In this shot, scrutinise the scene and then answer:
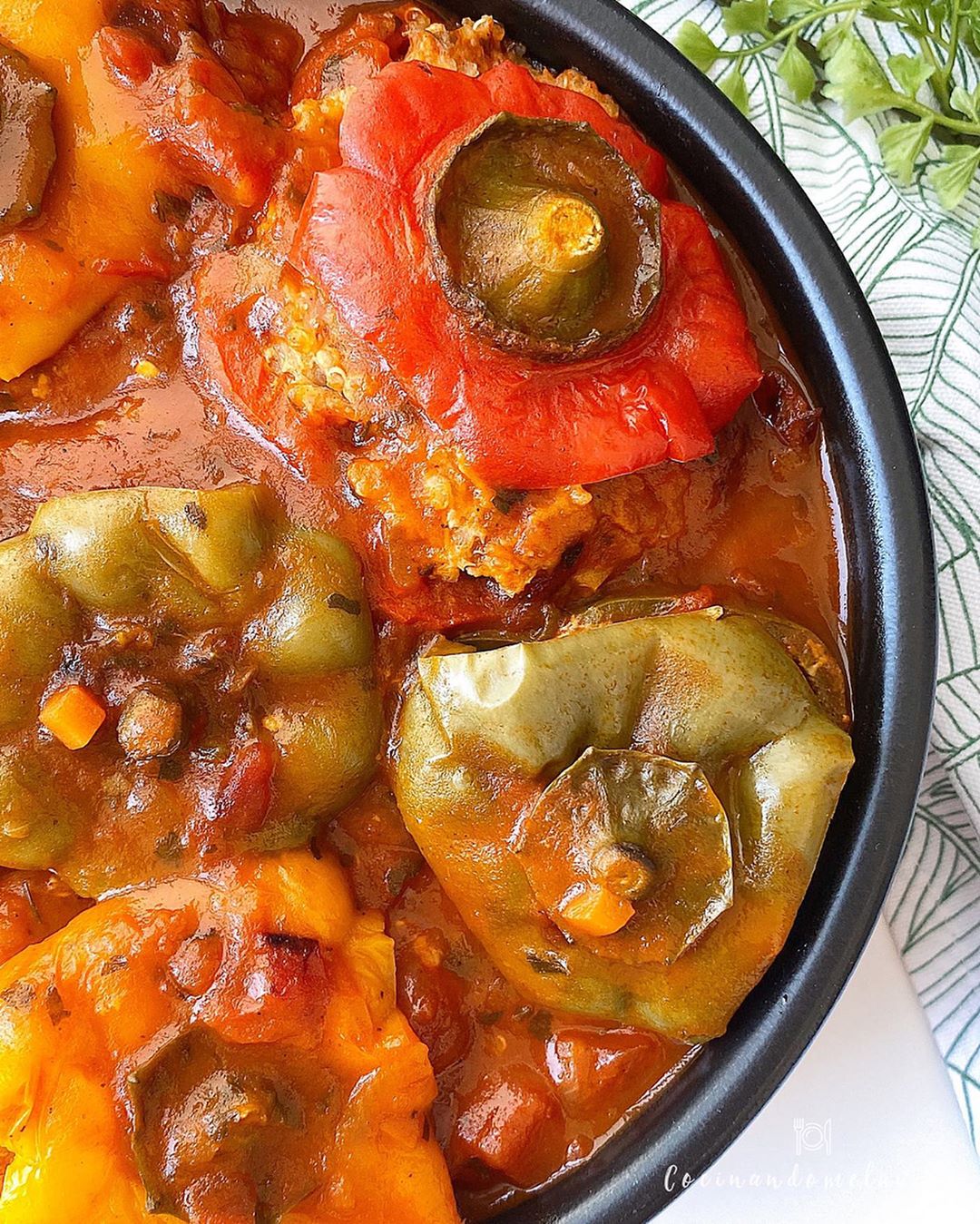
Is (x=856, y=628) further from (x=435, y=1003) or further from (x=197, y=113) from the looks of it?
(x=197, y=113)

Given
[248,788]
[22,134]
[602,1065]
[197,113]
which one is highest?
[197,113]

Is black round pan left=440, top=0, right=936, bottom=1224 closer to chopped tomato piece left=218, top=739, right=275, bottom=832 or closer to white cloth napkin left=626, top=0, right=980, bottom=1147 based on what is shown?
white cloth napkin left=626, top=0, right=980, bottom=1147

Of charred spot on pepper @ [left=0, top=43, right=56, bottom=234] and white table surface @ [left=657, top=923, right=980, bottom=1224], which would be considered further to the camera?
white table surface @ [left=657, top=923, right=980, bottom=1224]

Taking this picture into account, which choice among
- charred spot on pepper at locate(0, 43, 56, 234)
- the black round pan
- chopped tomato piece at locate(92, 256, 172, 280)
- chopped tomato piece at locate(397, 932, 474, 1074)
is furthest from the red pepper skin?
chopped tomato piece at locate(397, 932, 474, 1074)

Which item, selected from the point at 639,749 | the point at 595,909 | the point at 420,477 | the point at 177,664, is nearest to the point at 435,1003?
the point at 595,909

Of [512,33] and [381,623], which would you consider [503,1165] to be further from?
[512,33]

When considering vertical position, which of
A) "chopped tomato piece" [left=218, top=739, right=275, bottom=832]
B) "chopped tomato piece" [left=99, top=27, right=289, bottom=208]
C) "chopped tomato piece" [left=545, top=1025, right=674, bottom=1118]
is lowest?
"chopped tomato piece" [left=545, top=1025, right=674, bottom=1118]

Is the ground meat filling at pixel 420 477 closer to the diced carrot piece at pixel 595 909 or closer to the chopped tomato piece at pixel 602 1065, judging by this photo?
the diced carrot piece at pixel 595 909
